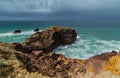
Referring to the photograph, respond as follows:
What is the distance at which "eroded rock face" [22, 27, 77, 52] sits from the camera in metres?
47.4

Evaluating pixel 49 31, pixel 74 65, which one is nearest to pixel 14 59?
pixel 74 65

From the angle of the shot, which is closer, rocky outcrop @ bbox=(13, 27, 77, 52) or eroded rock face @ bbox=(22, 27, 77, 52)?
rocky outcrop @ bbox=(13, 27, 77, 52)

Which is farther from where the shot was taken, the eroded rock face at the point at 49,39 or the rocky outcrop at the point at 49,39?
the eroded rock face at the point at 49,39

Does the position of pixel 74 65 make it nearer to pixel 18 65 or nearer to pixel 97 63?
pixel 97 63

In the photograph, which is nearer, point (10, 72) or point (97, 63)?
point (10, 72)

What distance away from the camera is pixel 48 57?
19.6 m

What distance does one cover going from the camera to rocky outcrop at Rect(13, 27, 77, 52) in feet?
155

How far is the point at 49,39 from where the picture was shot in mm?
51656

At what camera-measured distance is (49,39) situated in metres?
51.7

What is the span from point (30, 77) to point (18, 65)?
4.18 feet

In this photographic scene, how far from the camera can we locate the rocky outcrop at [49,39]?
4731 centimetres

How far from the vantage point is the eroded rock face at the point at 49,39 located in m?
47.4

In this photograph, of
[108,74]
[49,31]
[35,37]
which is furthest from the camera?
[49,31]

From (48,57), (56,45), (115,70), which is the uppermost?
(115,70)
